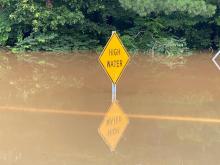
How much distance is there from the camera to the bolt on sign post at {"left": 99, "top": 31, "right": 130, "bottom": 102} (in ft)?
33.3

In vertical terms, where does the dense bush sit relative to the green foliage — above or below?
below

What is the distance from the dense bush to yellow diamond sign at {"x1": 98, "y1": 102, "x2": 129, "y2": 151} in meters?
7.39

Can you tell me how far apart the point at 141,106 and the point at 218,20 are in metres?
8.64

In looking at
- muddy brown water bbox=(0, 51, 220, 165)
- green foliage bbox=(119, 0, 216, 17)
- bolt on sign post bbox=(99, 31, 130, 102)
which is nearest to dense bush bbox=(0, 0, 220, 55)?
green foliage bbox=(119, 0, 216, 17)

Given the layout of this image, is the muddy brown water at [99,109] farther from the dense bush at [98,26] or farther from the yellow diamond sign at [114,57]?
the dense bush at [98,26]

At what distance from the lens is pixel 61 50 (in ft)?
60.2

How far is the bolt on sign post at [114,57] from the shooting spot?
10.2m

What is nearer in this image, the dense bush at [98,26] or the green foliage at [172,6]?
the green foliage at [172,6]

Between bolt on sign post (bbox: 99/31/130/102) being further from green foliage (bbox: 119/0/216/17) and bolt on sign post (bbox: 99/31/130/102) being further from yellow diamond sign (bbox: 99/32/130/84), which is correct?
green foliage (bbox: 119/0/216/17)

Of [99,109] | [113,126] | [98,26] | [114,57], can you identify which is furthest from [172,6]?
[113,126]

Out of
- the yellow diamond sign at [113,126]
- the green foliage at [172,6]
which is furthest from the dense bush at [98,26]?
the yellow diamond sign at [113,126]

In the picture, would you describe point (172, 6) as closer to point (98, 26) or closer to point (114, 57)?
point (98, 26)

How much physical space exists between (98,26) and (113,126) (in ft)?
33.6

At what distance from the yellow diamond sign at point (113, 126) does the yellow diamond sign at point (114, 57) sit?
641 millimetres
